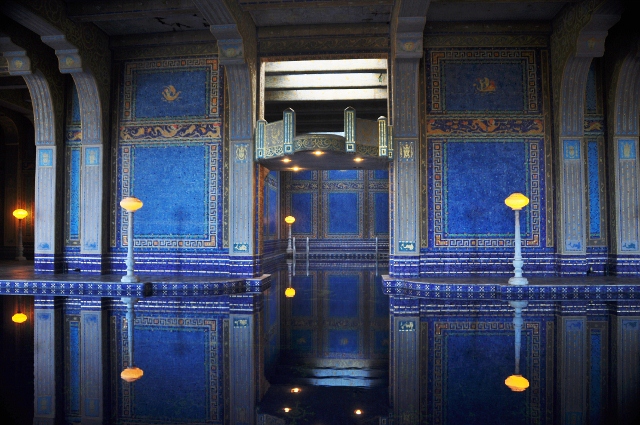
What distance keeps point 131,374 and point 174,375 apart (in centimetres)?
30

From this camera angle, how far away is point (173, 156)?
9953 mm

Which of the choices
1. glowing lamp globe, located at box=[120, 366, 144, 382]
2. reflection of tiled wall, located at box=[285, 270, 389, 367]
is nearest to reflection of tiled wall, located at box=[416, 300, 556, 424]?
reflection of tiled wall, located at box=[285, 270, 389, 367]

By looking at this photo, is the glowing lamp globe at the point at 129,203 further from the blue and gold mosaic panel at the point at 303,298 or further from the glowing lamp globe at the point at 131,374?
the glowing lamp globe at the point at 131,374

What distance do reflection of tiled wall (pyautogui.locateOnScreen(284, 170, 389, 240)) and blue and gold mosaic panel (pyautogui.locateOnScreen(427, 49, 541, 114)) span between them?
8385mm

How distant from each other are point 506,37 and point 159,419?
30.5 feet

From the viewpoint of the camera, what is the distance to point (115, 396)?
3086 mm

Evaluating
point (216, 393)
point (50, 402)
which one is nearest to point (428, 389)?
point (216, 393)

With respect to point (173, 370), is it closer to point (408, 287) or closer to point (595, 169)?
point (408, 287)

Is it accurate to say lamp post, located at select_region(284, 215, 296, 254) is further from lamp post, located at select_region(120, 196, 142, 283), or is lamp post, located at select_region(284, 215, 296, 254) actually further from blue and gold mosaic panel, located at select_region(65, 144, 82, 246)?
lamp post, located at select_region(120, 196, 142, 283)

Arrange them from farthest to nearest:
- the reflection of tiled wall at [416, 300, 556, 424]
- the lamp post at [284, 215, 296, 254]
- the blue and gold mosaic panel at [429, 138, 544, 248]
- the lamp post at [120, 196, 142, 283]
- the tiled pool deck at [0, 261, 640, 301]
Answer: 1. the lamp post at [284, 215, 296, 254]
2. the blue and gold mosaic panel at [429, 138, 544, 248]
3. the lamp post at [120, 196, 142, 283]
4. the tiled pool deck at [0, 261, 640, 301]
5. the reflection of tiled wall at [416, 300, 556, 424]

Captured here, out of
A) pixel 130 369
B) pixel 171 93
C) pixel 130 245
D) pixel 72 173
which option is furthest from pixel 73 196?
pixel 130 369

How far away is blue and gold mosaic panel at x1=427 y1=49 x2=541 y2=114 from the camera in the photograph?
9.55 meters

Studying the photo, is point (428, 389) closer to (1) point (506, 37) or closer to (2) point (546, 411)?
(2) point (546, 411)

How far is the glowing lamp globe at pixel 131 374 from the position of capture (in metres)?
3.42
